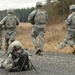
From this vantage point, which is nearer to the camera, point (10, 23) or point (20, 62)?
point (20, 62)

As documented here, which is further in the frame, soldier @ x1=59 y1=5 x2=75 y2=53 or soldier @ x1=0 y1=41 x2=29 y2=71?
soldier @ x1=59 y1=5 x2=75 y2=53

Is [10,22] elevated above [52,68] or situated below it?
above

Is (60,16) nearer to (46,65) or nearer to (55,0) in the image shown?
(55,0)

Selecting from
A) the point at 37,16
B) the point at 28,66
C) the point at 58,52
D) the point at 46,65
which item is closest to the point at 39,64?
the point at 46,65

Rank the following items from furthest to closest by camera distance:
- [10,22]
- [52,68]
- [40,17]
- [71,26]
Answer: [40,17], [71,26], [10,22], [52,68]

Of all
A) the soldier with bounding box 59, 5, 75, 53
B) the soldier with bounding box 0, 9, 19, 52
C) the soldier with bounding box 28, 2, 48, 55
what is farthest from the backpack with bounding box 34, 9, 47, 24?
the soldier with bounding box 59, 5, 75, 53

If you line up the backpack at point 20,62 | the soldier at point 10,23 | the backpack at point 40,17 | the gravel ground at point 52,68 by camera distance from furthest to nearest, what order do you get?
the backpack at point 40,17 → the soldier at point 10,23 → the backpack at point 20,62 → the gravel ground at point 52,68

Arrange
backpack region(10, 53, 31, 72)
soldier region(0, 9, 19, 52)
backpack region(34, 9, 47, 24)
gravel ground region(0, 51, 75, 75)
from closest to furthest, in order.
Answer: gravel ground region(0, 51, 75, 75) → backpack region(10, 53, 31, 72) → soldier region(0, 9, 19, 52) → backpack region(34, 9, 47, 24)

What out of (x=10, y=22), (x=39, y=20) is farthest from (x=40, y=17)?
(x=10, y=22)

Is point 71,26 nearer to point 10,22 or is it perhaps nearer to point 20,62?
point 10,22

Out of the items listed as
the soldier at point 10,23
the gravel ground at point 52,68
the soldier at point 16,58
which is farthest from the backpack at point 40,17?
the soldier at point 16,58

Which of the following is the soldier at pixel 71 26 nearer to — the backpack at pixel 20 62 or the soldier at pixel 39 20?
the soldier at pixel 39 20

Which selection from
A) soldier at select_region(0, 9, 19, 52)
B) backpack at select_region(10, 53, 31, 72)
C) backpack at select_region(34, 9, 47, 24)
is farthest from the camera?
backpack at select_region(34, 9, 47, 24)

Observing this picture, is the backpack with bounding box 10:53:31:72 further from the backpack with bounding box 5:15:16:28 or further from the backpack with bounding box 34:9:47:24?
the backpack with bounding box 34:9:47:24
